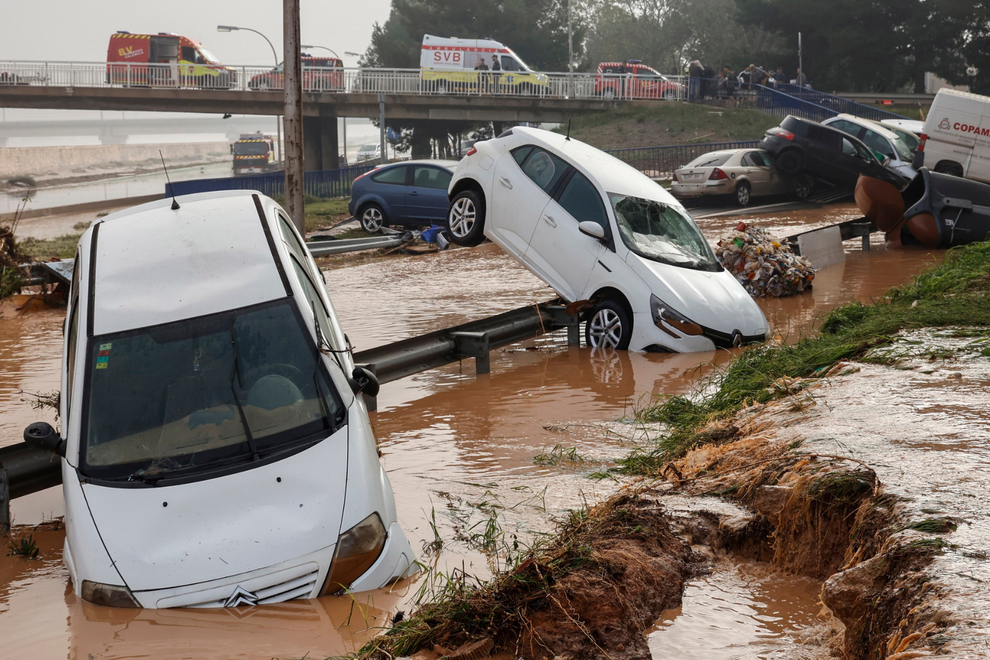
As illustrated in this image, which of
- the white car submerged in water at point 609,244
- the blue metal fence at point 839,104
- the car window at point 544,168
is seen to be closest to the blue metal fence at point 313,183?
the blue metal fence at point 839,104

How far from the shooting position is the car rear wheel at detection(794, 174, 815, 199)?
25241 mm

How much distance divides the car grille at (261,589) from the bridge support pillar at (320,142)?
157 ft

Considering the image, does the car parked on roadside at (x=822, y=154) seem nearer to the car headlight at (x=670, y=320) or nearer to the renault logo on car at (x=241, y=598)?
the car headlight at (x=670, y=320)

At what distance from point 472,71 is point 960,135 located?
89.5 feet

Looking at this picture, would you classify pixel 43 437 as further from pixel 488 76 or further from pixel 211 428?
pixel 488 76

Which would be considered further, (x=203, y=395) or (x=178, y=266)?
(x=178, y=266)

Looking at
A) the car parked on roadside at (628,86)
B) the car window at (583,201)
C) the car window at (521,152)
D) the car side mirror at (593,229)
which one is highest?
the car parked on roadside at (628,86)

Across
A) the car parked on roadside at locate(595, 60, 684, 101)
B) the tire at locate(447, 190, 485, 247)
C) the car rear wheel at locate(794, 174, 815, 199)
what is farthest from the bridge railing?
the tire at locate(447, 190, 485, 247)

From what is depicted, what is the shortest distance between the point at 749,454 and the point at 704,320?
4.59 meters

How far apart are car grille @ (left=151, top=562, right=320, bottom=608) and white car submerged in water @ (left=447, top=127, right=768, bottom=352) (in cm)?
654

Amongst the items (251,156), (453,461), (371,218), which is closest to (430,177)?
(371,218)

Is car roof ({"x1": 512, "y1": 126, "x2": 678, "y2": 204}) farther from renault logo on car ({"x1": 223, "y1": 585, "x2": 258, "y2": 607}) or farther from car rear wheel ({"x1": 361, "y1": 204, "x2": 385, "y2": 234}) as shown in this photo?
car rear wheel ({"x1": 361, "y1": 204, "x2": 385, "y2": 234})

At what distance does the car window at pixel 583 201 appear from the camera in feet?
36.3

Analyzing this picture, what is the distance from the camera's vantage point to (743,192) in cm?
2483
